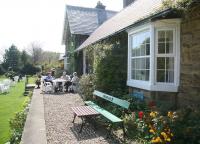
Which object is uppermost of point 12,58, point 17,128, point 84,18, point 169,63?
point 84,18

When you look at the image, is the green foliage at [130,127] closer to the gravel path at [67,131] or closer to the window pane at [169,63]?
the gravel path at [67,131]

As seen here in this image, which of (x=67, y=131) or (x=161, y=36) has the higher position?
(x=161, y=36)

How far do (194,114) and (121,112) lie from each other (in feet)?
9.51

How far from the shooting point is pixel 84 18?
28.8 metres

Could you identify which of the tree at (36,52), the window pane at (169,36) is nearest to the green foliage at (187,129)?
the window pane at (169,36)

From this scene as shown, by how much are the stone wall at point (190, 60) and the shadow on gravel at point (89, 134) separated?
2276mm

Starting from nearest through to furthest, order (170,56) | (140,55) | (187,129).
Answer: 1. (187,129)
2. (170,56)
3. (140,55)

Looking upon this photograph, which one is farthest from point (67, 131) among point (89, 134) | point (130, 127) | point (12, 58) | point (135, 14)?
point (12, 58)

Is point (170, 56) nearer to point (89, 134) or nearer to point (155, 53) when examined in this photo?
point (155, 53)

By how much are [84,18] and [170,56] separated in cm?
2140

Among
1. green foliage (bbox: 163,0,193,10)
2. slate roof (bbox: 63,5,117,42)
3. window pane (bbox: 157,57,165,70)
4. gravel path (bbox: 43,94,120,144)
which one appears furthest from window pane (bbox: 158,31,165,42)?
slate roof (bbox: 63,5,117,42)

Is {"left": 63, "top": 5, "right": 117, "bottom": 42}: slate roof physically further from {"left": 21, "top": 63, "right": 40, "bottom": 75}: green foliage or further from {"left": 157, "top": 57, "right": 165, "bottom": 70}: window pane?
{"left": 21, "top": 63, "right": 40, "bottom": 75}: green foliage

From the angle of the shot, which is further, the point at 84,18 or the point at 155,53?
the point at 84,18

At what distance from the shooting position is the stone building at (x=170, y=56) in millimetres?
7316
